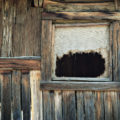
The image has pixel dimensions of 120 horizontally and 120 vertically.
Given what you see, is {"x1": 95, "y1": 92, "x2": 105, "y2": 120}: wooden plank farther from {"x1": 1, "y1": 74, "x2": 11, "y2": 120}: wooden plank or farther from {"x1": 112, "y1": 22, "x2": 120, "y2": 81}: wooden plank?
{"x1": 1, "y1": 74, "x2": 11, "y2": 120}: wooden plank

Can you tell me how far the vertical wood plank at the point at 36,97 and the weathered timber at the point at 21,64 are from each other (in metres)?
0.11

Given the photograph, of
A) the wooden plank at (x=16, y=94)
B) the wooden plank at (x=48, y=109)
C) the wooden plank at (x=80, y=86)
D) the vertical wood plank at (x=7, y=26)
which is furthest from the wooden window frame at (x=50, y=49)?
the vertical wood plank at (x=7, y=26)

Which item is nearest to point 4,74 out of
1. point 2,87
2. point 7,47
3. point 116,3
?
point 2,87

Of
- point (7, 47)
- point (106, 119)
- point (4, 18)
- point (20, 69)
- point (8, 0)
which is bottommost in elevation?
point (106, 119)

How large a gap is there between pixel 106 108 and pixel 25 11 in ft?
6.66

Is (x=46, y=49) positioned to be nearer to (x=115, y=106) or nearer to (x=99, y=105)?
(x=99, y=105)

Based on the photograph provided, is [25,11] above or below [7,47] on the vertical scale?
above

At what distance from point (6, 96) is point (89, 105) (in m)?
1.32

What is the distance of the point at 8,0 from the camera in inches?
148

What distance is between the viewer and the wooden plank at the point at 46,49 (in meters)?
3.54

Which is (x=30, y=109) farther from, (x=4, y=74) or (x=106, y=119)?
(x=106, y=119)

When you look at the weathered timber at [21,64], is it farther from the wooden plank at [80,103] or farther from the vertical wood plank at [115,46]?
the vertical wood plank at [115,46]

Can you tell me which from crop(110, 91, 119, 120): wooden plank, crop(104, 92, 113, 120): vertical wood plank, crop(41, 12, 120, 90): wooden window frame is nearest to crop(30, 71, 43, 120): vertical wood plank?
crop(41, 12, 120, 90): wooden window frame

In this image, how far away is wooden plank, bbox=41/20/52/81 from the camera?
3535mm
